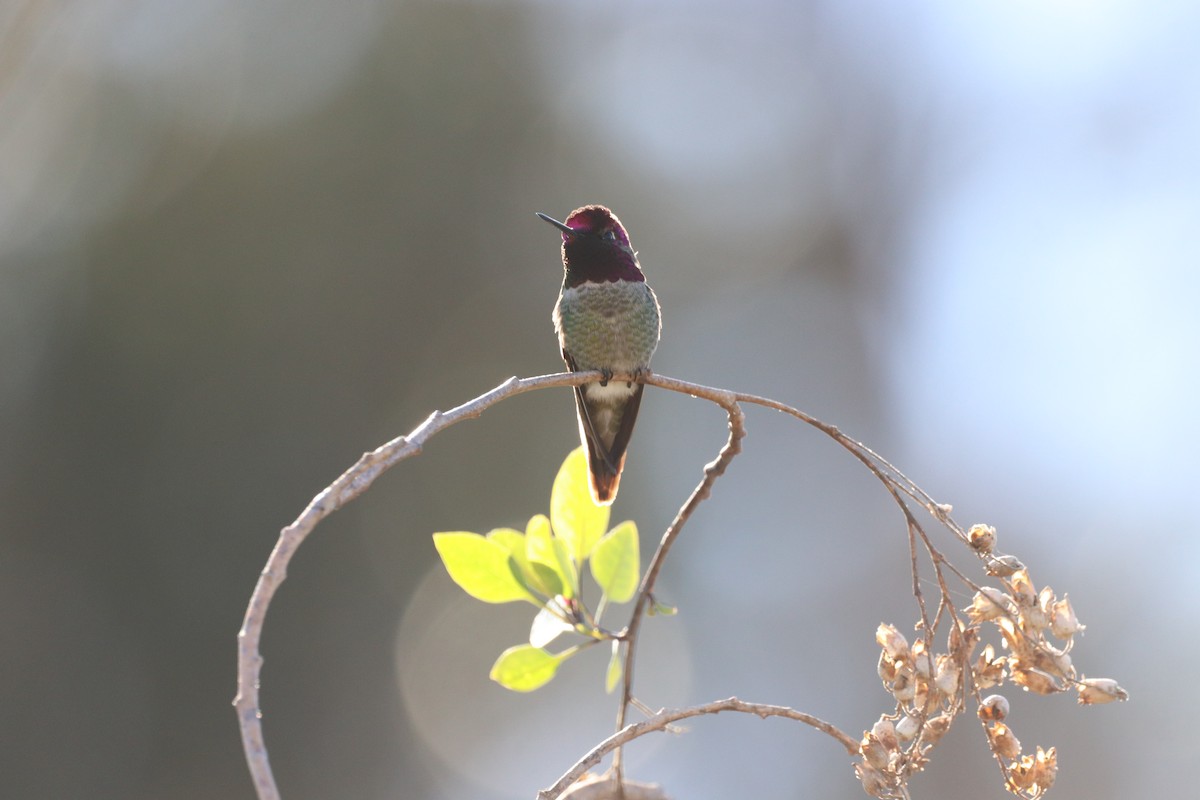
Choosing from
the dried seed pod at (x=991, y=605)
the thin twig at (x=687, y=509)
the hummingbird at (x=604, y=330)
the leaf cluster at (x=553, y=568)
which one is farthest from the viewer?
the hummingbird at (x=604, y=330)

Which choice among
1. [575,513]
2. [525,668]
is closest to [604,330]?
[575,513]

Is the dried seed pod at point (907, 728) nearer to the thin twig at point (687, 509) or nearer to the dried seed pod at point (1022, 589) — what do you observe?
the dried seed pod at point (1022, 589)

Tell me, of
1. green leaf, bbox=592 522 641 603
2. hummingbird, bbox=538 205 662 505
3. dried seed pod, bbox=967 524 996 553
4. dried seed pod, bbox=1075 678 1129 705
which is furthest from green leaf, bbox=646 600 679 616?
hummingbird, bbox=538 205 662 505

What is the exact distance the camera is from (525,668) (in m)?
1.68

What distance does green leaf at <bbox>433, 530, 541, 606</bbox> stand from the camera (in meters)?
1.60

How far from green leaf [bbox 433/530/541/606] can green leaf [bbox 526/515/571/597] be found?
0.12 ft

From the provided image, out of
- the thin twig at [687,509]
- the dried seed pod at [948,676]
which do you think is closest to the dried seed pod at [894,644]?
the dried seed pod at [948,676]

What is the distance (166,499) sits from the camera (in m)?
→ 7.36

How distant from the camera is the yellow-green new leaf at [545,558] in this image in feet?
5.50

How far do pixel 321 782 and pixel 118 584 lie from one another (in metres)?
2.01

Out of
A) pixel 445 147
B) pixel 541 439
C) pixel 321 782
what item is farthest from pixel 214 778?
pixel 445 147

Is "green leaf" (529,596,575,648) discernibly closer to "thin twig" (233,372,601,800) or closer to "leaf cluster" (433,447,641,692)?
"leaf cluster" (433,447,641,692)

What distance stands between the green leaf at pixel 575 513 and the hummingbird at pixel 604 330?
904 mm

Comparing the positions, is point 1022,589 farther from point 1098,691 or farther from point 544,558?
point 544,558
